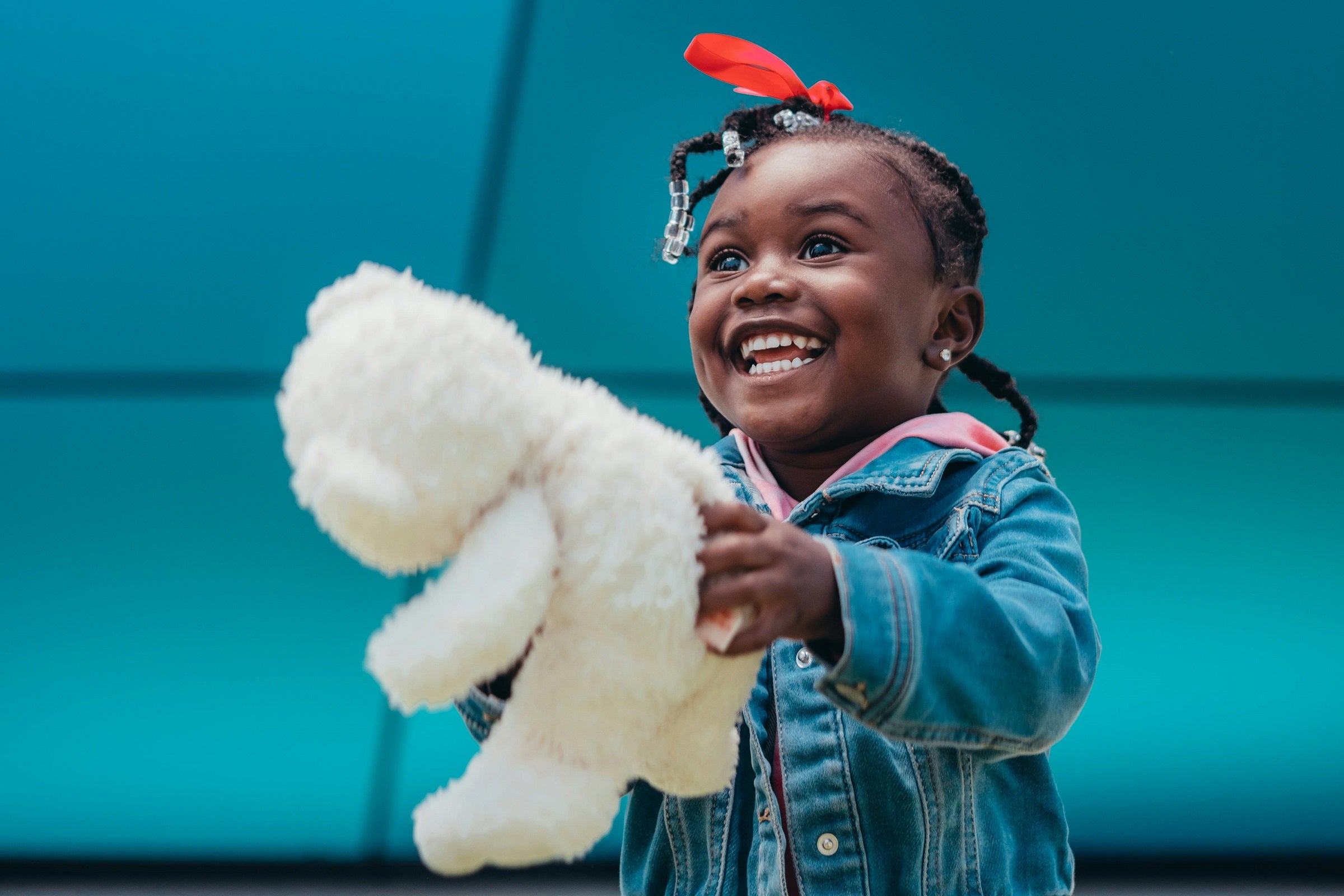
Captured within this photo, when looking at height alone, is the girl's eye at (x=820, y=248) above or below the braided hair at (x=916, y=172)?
below

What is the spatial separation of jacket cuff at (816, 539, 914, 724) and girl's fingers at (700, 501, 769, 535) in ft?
0.18

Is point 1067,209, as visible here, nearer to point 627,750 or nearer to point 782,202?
point 782,202

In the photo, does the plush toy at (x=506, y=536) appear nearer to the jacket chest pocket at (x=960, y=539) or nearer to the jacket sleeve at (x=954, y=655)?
the jacket sleeve at (x=954, y=655)

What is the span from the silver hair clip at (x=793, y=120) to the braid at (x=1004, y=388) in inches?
10.4

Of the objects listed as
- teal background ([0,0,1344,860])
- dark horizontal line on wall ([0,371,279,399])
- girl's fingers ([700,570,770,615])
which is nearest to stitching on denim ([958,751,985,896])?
girl's fingers ([700,570,770,615])

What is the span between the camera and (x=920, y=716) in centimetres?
56

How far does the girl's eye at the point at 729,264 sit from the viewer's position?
879mm

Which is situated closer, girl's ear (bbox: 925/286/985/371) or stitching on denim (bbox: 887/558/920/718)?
stitching on denim (bbox: 887/558/920/718)

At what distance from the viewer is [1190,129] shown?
1.44m

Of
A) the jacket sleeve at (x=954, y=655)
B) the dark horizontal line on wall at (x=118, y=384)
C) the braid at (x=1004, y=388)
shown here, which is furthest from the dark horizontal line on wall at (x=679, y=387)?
the jacket sleeve at (x=954, y=655)

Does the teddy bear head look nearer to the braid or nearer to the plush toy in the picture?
the plush toy

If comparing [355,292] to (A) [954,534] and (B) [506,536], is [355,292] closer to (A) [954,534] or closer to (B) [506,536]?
(B) [506,536]

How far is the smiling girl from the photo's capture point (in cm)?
61

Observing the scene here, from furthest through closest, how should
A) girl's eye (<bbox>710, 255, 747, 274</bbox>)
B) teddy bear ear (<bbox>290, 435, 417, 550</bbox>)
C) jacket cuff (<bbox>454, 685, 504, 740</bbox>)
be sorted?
girl's eye (<bbox>710, 255, 747, 274</bbox>) → jacket cuff (<bbox>454, 685, 504, 740</bbox>) → teddy bear ear (<bbox>290, 435, 417, 550</bbox>)
